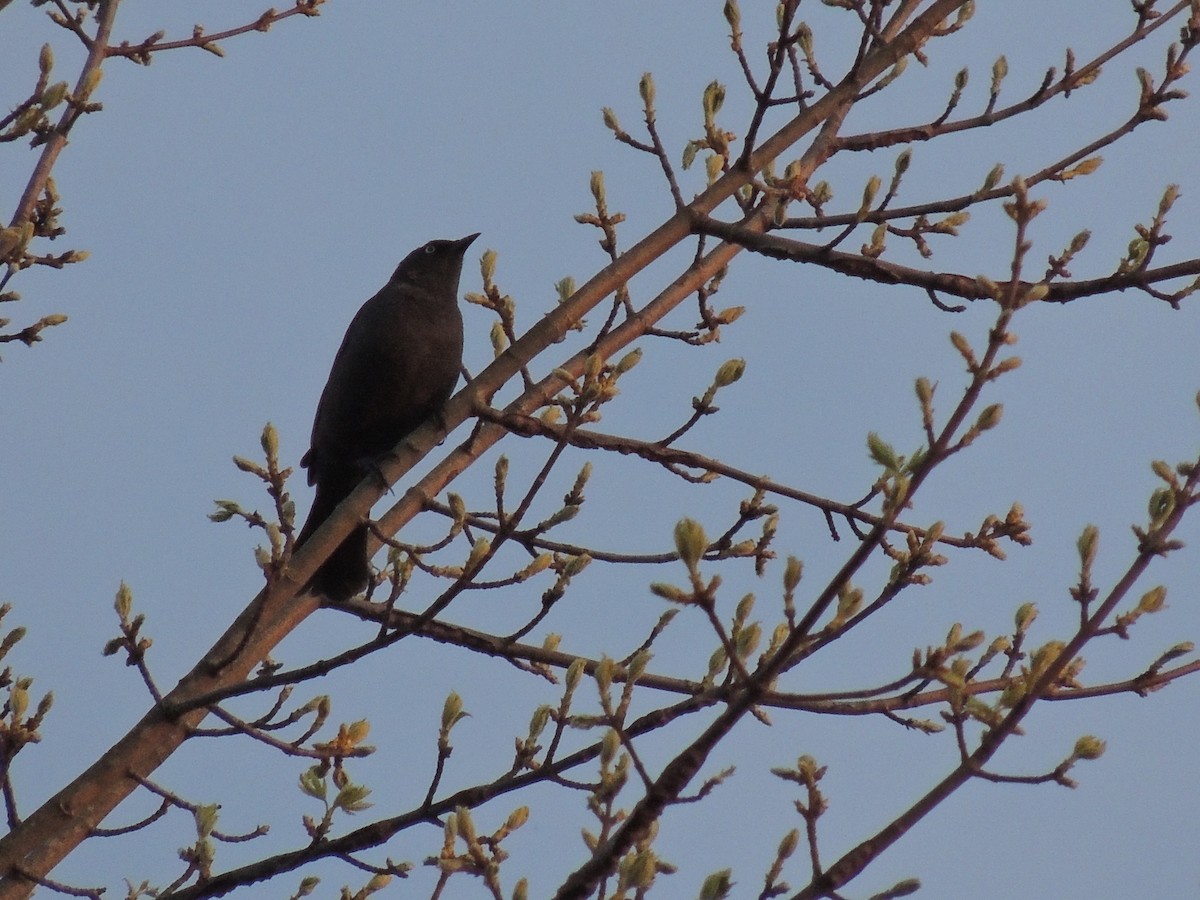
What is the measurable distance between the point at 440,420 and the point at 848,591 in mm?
1969

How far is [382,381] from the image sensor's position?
5.76 m

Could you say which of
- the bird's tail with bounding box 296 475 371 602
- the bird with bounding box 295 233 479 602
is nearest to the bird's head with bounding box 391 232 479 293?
the bird with bounding box 295 233 479 602

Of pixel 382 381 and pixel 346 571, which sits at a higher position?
pixel 382 381

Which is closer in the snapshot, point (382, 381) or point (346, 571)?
point (346, 571)

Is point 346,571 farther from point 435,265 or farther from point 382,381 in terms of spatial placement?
point 435,265

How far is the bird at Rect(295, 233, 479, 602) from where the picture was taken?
5758 mm

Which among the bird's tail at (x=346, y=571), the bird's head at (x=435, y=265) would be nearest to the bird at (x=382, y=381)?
the bird's head at (x=435, y=265)

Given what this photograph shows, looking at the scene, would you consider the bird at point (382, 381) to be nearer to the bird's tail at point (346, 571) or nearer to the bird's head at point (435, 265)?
the bird's head at point (435, 265)

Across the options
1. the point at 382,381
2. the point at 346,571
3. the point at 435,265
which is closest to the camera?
the point at 346,571

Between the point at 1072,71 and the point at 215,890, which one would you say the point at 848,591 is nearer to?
the point at 215,890

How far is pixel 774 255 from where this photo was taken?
4008 millimetres

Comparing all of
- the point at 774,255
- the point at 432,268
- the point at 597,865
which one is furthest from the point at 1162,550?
the point at 432,268

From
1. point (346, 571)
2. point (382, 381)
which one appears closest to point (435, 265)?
point (382, 381)

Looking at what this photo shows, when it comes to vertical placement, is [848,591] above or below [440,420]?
below
